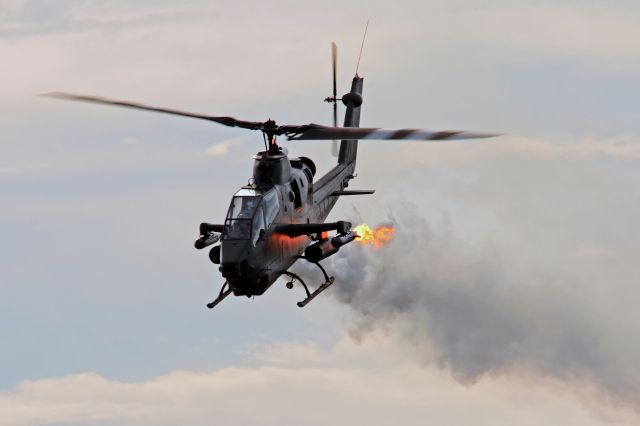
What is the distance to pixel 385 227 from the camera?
46.5m

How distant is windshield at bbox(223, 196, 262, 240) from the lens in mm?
38906

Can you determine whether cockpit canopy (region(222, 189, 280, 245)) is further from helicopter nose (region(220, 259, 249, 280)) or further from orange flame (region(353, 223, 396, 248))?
orange flame (region(353, 223, 396, 248))

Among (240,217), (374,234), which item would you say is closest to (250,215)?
(240,217)

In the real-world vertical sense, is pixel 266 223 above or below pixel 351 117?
above

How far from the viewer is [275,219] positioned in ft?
133

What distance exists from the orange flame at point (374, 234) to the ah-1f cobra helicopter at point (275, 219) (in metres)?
1.68

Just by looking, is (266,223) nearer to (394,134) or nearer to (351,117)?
(394,134)

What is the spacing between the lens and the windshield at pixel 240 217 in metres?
38.9

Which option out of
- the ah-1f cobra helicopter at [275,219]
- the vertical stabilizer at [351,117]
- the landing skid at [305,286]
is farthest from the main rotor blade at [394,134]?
the vertical stabilizer at [351,117]

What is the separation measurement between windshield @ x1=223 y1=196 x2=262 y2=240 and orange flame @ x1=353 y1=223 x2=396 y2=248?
5.64 meters

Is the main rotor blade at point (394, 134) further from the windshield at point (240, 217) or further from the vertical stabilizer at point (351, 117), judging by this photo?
the vertical stabilizer at point (351, 117)

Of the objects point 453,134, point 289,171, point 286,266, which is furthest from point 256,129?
point 453,134

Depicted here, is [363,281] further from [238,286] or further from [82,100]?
[82,100]

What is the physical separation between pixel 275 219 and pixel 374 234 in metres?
6.22
